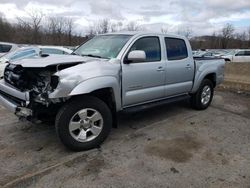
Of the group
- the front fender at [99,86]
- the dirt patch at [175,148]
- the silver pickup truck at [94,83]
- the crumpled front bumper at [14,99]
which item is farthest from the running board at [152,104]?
the crumpled front bumper at [14,99]

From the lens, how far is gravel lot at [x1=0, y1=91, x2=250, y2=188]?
3.14m

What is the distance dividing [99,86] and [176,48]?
7.84ft

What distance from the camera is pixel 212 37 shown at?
2788 inches

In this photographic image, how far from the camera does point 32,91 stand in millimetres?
3635

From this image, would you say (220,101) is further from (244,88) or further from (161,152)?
(161,152)

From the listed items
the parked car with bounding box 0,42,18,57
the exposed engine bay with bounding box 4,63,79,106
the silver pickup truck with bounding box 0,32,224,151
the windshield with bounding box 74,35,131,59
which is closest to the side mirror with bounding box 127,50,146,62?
the silver pickup truck with bounding box 0,32,224,151

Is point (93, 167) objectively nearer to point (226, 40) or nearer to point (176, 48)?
point (176, 48)

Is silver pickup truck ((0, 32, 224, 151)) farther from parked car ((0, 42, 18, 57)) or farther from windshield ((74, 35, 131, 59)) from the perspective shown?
parked car ((0, 42, 18, 57))

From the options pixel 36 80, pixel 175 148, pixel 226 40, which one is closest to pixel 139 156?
pixel 175 148

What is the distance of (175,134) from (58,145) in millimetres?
2119

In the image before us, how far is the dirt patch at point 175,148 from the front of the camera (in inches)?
148

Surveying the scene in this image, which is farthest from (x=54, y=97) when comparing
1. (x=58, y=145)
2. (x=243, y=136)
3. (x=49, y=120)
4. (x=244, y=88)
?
(x=244, y=88)

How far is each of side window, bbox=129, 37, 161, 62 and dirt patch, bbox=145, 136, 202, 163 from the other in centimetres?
155

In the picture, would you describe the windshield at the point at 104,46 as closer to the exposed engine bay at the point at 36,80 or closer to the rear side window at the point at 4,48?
the exposed engine bay at the point at 36,80
